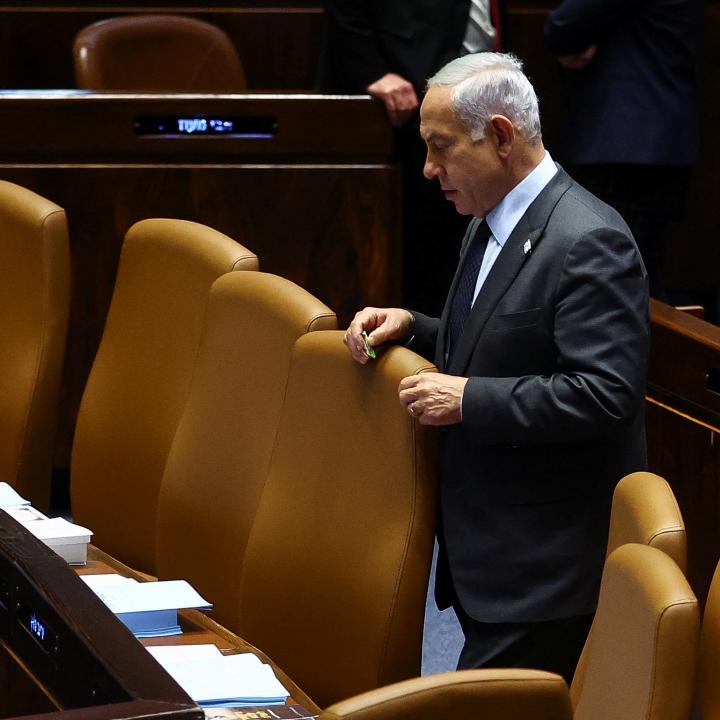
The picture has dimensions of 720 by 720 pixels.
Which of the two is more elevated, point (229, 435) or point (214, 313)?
point (214, 313)

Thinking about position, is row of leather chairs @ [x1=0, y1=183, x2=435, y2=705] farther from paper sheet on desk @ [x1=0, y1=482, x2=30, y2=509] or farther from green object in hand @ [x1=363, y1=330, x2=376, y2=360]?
paper sheet on desk @ [x1=0, y1=482, x2=30, y2=509]

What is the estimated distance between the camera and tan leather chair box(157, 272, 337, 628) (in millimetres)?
2146

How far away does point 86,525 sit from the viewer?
2.65 meters

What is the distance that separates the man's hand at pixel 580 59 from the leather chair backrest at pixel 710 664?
2327mm

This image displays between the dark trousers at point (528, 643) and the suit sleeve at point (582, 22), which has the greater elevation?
the suit sleeve at point (582, 22)

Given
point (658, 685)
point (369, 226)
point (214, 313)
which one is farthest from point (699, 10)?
point (658, 685)

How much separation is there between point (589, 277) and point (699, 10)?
1.96 meters

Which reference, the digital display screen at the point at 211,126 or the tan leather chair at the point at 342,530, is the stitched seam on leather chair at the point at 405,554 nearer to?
the tan leather chair at the point at 342,530

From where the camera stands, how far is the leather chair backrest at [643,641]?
4.08 feet

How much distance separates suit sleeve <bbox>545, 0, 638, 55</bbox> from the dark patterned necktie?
59.3 inches

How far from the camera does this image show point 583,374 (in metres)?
1.89

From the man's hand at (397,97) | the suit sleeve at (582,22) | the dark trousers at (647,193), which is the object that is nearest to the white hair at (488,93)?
the man's hand at (397,97)

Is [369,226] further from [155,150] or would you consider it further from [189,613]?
[189,613]

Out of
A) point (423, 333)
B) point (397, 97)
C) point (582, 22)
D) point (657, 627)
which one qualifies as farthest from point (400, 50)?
point (657, 627)
